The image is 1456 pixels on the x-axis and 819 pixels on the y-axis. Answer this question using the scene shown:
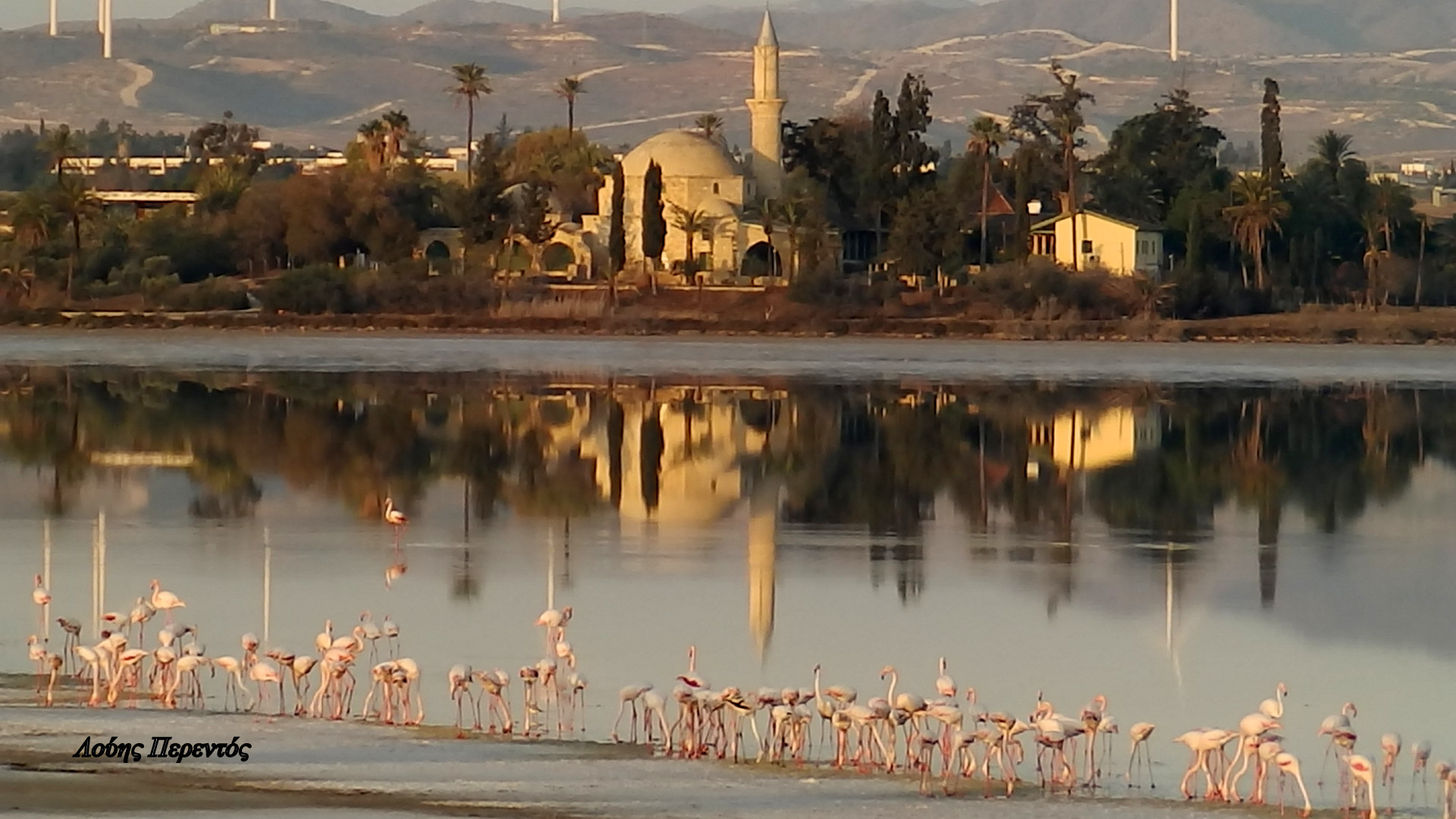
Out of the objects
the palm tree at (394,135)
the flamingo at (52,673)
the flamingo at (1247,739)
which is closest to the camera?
the flamingo at (1247,739)

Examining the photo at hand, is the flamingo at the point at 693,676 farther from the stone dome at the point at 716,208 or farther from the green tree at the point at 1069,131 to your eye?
the stone dome at the point at 716,208

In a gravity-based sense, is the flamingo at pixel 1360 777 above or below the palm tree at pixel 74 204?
below

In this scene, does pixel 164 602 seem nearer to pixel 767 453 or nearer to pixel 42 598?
pixel 42 598

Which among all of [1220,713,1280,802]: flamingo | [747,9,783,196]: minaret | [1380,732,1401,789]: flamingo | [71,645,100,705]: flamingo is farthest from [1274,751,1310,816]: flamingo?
[747,9,783,196]: minaret

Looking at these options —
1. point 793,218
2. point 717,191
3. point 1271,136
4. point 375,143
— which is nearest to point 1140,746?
point 793,218

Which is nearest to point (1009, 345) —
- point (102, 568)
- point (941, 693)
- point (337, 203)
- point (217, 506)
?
point (337, 203)

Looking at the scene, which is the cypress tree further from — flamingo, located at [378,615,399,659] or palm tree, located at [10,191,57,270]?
flamingo, located at [378,615,399,659]

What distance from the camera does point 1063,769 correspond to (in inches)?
508

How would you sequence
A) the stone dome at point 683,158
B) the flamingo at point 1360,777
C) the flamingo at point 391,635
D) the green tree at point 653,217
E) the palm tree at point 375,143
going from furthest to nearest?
the palm tree at point 375,143 < the stone dome at point 683,158 < the green tree at point 653,217 < the flamingo at point 391,635 < the flamingo at point 1360,777

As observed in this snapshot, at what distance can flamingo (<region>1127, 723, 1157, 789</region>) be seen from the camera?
13.1 meters

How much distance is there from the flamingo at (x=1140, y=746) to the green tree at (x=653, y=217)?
75.9m

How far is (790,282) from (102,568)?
231 feet

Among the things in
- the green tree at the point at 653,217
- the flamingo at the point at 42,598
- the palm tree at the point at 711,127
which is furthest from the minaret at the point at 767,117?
the flamingo at the point at 42,598

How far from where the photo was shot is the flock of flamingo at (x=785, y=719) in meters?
12.7
